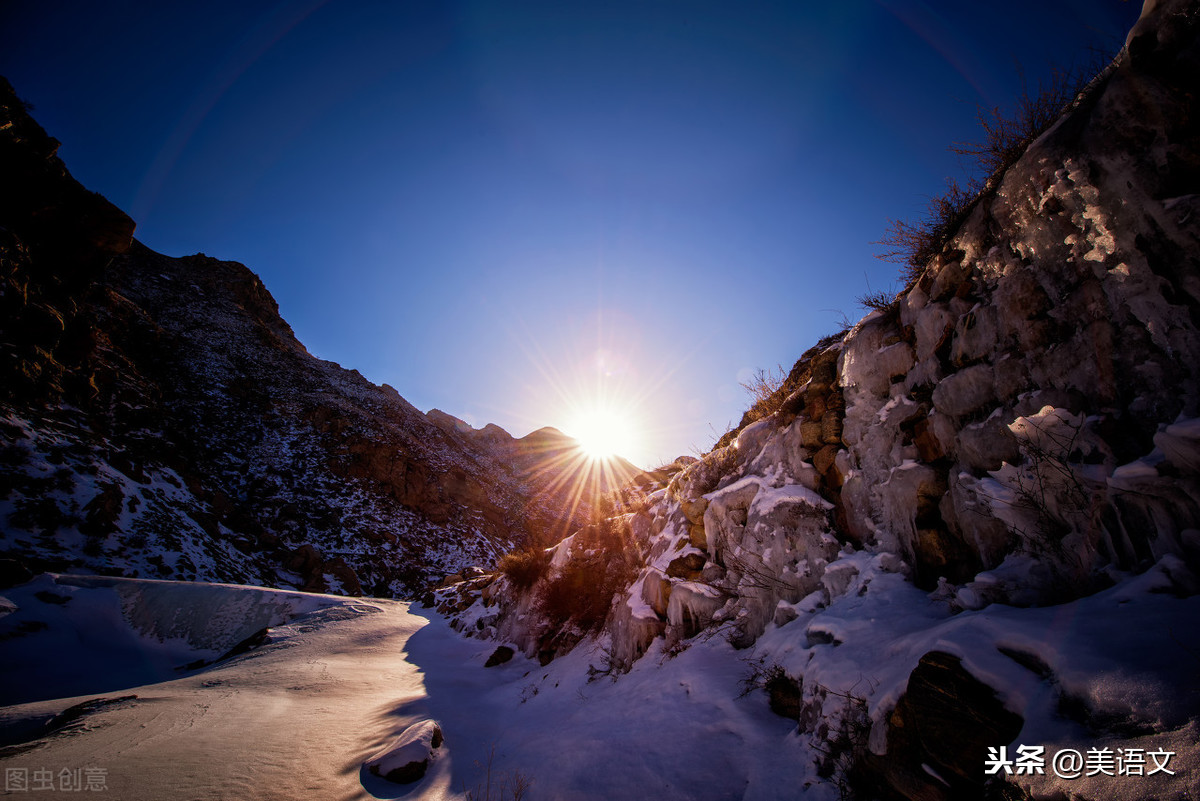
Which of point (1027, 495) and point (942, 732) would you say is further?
point (1027, 495)

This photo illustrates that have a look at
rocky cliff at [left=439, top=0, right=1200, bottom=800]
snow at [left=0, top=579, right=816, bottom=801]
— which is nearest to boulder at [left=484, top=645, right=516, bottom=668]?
snow at [left=0, top=579, right=816, bottom=801]

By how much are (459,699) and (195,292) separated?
168ft

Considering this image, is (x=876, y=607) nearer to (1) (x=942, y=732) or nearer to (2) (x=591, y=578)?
(1) (x=942, y=732)

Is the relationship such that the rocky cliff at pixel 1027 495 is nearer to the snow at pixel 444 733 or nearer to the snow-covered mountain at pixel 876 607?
the snow-covered mountain at pixel 876 607

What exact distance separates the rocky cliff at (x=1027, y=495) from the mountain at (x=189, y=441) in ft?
52.3

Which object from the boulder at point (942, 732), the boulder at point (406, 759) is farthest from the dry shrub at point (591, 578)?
the boulder at point (942, 732)

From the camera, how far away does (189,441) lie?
22328 millimetres

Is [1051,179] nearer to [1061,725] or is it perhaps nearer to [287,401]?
[1061,725]

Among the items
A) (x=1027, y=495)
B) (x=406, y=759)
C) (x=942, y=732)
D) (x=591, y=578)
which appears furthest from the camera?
(x=591, y=578)

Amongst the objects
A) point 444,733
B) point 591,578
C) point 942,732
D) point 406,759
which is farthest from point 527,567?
point 942,732

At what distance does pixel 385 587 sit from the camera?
22484 millimetres

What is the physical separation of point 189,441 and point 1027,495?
32820 mm

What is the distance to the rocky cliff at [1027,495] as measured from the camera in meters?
1.83

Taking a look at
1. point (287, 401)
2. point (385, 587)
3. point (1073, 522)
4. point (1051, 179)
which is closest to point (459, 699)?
point (1073, 522)
